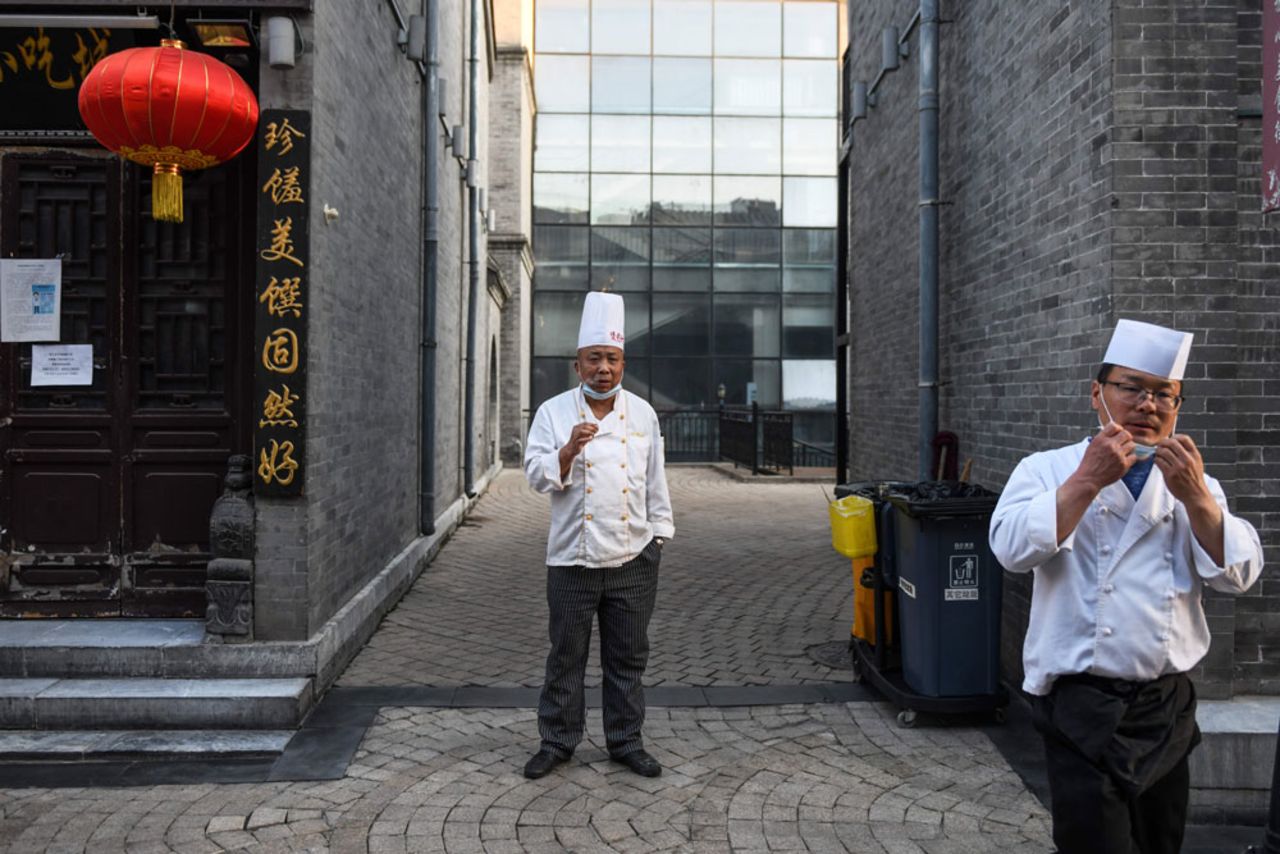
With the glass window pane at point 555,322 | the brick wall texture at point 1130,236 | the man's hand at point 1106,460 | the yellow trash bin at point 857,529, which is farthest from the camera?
the glass window pane at point 555,322

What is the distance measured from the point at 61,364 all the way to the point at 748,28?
23.5m

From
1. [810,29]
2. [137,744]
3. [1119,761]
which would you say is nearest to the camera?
[1119,761]

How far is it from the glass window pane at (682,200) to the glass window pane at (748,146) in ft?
2.12

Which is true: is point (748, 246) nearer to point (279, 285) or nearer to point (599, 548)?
point (279, 285)

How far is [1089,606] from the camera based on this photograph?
8.82ft

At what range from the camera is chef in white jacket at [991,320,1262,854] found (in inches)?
103

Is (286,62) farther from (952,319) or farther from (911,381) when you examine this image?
(911,381)

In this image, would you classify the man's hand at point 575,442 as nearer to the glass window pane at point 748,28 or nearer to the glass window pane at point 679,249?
the glass window pane at point 679,249

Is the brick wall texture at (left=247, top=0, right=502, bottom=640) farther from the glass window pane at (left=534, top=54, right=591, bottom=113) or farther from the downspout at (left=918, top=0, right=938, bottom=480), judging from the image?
the glass window pane at (left=534, top=54, right=591, bottom=113)

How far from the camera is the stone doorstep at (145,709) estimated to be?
16.5 ft

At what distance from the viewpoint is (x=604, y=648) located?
4648 millimetres

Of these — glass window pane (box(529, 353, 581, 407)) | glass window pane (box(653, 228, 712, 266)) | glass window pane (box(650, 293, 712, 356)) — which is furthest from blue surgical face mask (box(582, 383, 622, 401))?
glass window pane (box(653, 228, 712, 266))

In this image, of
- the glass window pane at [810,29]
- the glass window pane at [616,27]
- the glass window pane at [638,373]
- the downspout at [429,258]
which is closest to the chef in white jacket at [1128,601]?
the downspout at [429,258]

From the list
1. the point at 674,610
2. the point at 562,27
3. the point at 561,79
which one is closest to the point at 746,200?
the point at 561,79
